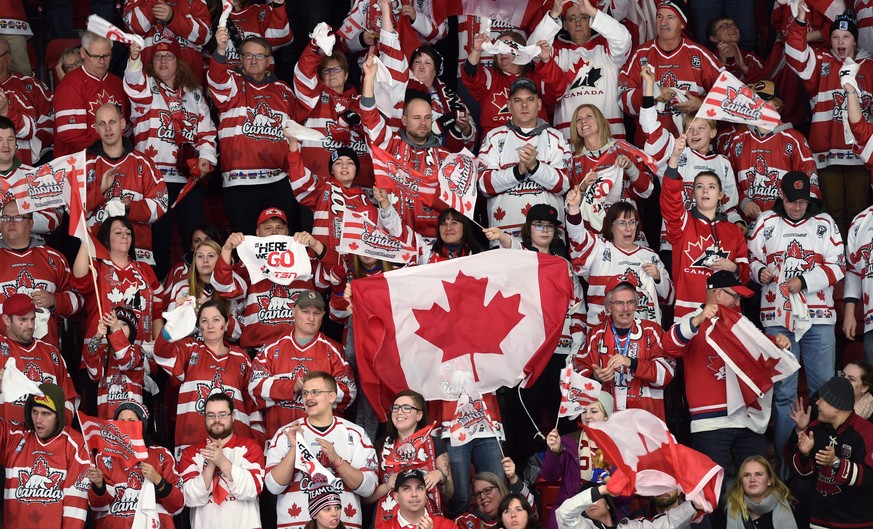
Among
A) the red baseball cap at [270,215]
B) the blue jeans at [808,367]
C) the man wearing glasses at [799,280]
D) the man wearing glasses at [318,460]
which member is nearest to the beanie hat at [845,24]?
the man wearing glasses at [799,280]

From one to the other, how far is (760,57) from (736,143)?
1.82 metres

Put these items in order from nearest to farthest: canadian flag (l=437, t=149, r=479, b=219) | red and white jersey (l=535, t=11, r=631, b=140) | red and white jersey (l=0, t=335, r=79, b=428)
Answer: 1. red and white jersey (l=0, t=335, r=79, b=428)
2. canadian flag (l=437, t=149, r=479, b=219)
3. red and white jersey (l=535, t=11, r=631, b=140)

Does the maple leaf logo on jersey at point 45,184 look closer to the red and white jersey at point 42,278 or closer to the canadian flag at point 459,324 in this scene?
the red and white jersey at point 42,278

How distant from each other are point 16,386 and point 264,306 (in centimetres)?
203

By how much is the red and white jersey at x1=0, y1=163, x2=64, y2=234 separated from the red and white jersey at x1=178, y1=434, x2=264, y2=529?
2.66 m

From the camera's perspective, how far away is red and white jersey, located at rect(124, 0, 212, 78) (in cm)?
1300

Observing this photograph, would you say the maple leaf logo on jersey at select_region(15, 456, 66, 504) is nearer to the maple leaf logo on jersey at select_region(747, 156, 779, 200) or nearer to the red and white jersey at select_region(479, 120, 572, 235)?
the red and white jersey at select_region(479, 120, 572, 235)

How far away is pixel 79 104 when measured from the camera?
12.5m

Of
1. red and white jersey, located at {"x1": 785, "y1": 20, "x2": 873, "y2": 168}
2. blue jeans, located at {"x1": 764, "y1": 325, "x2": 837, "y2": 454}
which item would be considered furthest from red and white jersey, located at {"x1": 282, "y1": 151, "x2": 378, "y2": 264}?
red and white jersey, located at {"x1": 785, "y1": 20, "x2": 873, "y2": 168}

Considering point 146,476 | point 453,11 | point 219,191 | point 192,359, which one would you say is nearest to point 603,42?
point 453,11

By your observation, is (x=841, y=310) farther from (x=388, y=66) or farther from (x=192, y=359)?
(x=192, y=359)

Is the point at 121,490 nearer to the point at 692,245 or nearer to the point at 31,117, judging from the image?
the point at 31,117

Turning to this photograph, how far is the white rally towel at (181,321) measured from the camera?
10734mm

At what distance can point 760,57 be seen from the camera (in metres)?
14.1
